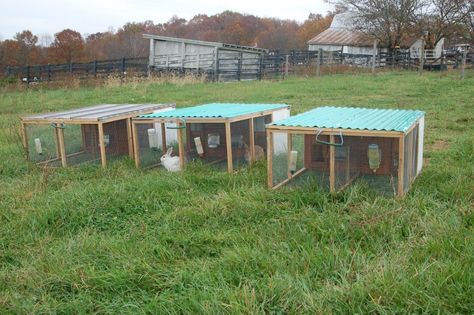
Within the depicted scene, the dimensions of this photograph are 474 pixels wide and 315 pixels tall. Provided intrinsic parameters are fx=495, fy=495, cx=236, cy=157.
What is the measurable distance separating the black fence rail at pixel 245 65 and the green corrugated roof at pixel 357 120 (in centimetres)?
1624

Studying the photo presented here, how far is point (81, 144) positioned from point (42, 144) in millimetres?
590

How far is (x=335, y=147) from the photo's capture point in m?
4.22

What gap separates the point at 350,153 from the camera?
4234mm

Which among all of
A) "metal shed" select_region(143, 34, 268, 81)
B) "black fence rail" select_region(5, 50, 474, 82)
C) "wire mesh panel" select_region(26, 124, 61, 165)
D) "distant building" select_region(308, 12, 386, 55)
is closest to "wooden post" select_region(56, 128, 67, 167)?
"wire mesh panel" select_region(26, 124, 61, 165)

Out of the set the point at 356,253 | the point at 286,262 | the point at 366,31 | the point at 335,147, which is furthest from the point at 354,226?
the point at 366,31

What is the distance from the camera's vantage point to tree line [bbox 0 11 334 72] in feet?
144

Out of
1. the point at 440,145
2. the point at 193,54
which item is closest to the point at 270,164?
the point at 440,145

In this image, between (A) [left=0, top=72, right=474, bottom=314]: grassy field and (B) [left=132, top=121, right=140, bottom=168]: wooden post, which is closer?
(A) [left=0, top=72, right=474, bottom=314]: grassy field

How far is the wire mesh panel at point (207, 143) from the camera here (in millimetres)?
5449

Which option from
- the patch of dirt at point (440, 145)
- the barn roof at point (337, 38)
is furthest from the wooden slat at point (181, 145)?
the barn roof at point (337, 38)

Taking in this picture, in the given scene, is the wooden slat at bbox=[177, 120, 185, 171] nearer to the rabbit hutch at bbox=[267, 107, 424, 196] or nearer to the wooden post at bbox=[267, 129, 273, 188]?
the rabbit hutch at bbox=[267, 107, 424, 196]

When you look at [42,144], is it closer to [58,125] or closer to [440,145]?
[58,125]

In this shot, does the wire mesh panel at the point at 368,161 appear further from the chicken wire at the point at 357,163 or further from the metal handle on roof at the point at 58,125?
the metal handle on roof at the point at 58,125

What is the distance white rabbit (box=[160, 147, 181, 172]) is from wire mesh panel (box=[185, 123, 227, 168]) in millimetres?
169
